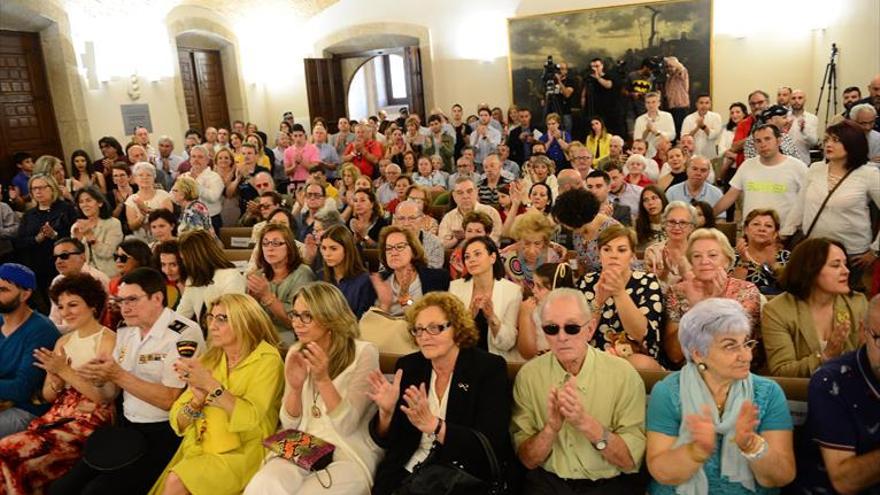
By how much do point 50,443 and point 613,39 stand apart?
11126 mm

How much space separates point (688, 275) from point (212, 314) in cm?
234

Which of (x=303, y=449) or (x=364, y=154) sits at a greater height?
(x=364, y=154)

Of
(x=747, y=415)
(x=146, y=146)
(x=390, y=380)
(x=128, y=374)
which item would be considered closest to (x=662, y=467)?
(x=747, y=415)

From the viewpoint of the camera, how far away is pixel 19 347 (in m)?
3.52

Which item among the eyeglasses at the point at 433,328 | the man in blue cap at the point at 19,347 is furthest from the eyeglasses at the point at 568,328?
the man in blue cap at the point at 19,347

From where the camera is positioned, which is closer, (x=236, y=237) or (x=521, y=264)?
(x=521, y=264)

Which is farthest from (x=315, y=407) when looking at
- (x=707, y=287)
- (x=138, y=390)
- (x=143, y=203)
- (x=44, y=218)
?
(x=44, y=218)

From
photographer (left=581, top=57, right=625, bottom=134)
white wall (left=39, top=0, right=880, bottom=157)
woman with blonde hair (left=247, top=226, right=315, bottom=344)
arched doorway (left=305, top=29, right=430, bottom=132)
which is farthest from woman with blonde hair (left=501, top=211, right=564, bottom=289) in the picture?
arched doorway (left=305, top=29, right=430, bottom=132)

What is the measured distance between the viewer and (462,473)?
2.42m

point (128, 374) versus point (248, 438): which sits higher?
point (128, 374)

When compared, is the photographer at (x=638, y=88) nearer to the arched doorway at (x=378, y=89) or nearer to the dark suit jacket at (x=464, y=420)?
the arched doorway at (x=378, y=89)

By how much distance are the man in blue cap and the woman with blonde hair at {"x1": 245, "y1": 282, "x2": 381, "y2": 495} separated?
1527mm

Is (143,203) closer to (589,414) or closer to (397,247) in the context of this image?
(397,247)

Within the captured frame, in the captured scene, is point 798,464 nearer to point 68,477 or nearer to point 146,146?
point 68,477
